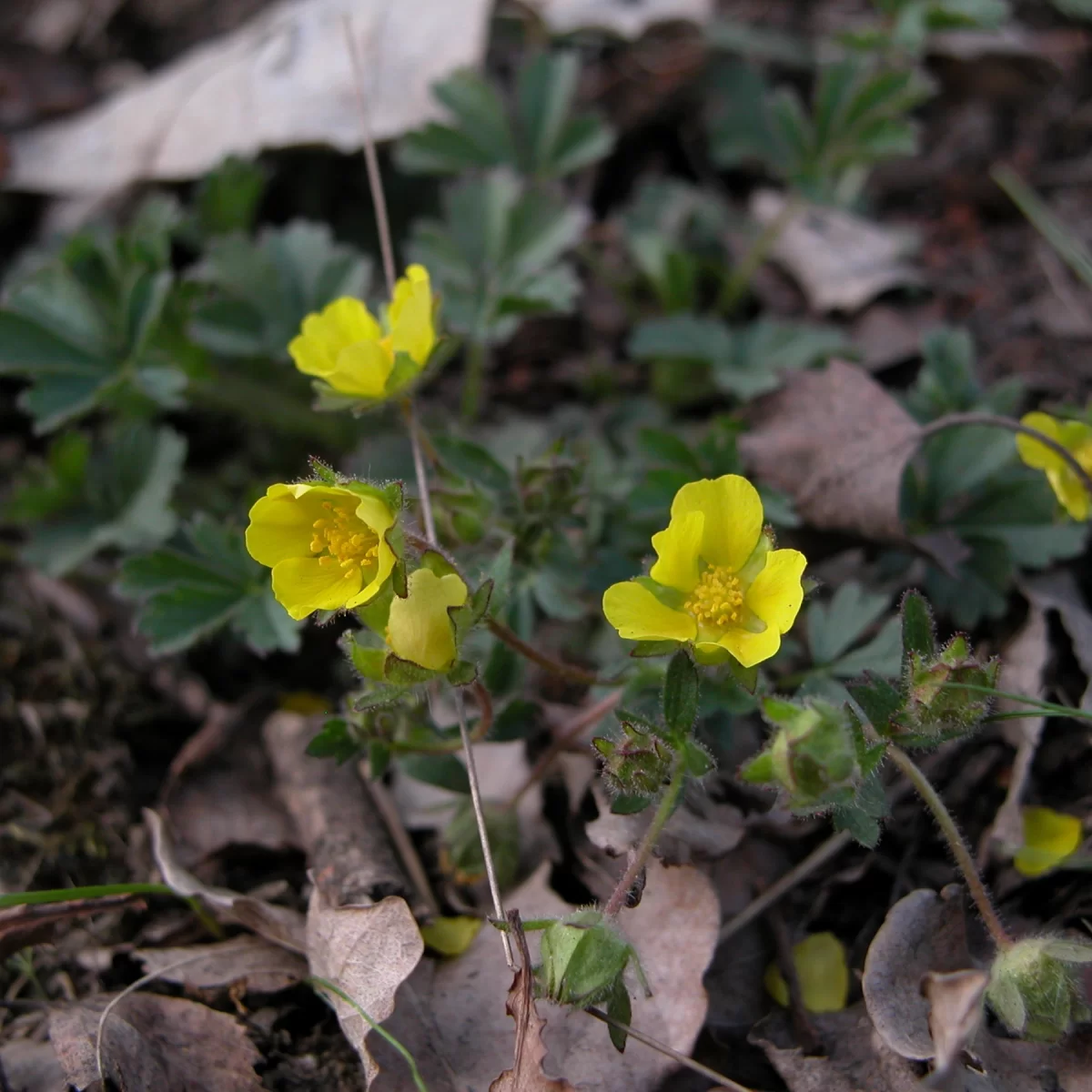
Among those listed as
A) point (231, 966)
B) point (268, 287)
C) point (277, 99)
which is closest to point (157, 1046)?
point (231, 966)

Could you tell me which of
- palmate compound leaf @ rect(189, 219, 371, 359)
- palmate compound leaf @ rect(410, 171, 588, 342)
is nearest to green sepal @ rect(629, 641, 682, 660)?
palmate compound leaf @ rect(410, 171, 588, 342)

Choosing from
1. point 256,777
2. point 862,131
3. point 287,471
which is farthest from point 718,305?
point 256,777

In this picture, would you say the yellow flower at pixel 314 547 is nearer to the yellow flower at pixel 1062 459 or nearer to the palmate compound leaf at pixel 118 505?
the palmate compound leaf at pixel 118 505

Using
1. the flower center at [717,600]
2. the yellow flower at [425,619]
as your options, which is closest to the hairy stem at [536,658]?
the yellow flower at [425,619]

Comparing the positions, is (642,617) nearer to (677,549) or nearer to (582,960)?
(677,549)

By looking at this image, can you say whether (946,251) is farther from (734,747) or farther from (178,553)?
(178,553)
